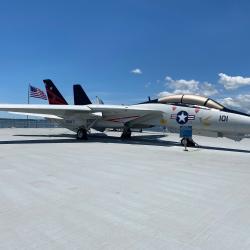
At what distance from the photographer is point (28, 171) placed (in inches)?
270

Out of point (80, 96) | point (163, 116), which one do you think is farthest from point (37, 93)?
point (163, 116)

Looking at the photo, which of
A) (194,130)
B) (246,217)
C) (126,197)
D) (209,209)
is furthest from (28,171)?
(194,130)

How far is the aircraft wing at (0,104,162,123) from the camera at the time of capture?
14898mm

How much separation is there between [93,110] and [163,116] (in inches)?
169

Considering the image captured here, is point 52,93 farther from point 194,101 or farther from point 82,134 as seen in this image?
point 194,101

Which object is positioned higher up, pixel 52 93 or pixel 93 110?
pixel 52 93

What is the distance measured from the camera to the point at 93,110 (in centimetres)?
1661

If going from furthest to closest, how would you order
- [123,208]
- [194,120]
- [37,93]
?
[37,93] < [194,120] < [123,208]

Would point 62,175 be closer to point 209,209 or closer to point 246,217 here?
point 209,209

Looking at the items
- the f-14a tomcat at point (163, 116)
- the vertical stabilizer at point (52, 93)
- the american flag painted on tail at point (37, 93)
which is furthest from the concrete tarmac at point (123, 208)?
the american flag painted on tail at point (37, 93)

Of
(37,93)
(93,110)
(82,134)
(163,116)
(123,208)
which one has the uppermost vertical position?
(37,93)

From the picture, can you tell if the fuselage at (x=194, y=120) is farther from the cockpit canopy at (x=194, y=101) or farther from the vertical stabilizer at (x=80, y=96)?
the vertical stabilizer at (x=80, y=96)

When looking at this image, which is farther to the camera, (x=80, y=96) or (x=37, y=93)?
(x=37, y=93)

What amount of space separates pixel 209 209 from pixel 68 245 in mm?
2217
